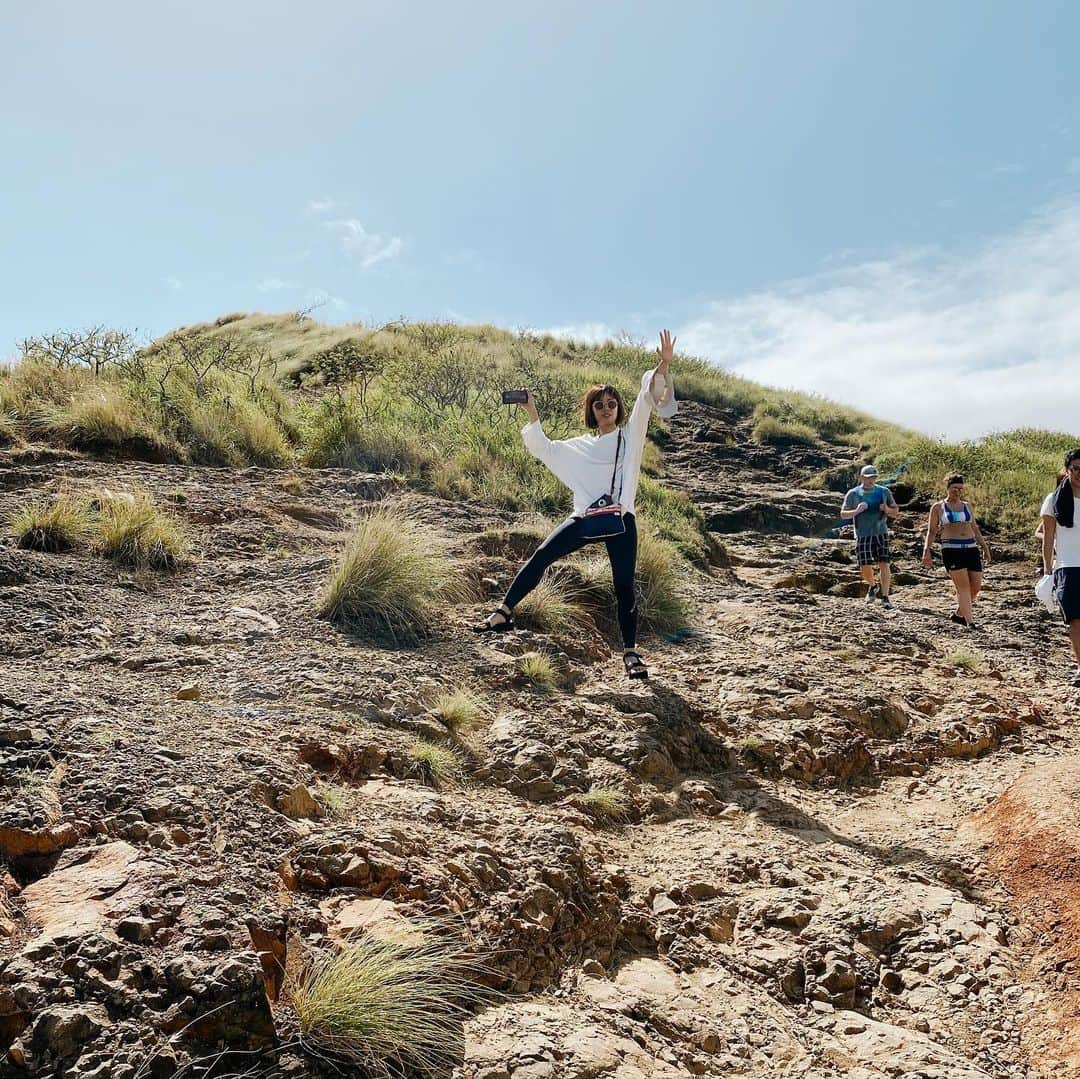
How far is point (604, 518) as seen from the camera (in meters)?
5.33

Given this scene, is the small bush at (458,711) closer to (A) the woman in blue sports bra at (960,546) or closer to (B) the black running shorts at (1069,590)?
(B) the black running shorts at (1069,590)

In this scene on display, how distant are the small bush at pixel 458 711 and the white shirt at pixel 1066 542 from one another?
420cm

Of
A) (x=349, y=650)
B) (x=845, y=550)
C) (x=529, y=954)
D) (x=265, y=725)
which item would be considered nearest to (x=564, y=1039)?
(x=529, y=954)

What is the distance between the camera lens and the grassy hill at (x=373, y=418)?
8.62 meters

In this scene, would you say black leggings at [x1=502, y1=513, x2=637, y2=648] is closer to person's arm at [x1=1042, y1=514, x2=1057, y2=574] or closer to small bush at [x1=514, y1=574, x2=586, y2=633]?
small bush at [x1=514, y1=574, x2=586, y2=633]

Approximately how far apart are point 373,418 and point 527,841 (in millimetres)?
7708

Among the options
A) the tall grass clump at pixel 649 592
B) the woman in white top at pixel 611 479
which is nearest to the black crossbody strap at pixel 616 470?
→ the woman in white top at pixel 611 479

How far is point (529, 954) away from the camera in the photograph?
2711 mm

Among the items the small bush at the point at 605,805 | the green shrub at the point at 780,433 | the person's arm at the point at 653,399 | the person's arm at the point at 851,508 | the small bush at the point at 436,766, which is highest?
the green shrub at the point at 780,433

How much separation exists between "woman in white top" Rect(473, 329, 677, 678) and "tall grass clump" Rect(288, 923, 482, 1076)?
125 inches

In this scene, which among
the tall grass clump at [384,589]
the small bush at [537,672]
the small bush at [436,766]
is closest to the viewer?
the small bush at [436,766]

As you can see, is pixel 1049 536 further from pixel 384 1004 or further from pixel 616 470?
pixel 384 1004

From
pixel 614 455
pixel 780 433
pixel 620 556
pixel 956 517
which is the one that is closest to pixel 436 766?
pixel 620 556

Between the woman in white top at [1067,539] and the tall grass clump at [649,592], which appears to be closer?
the woman in white top at [1067,539]
